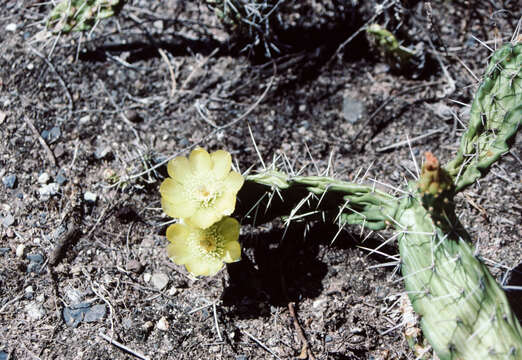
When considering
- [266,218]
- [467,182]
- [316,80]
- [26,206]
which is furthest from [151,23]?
[467,182]

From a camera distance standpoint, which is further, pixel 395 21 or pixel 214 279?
pixel 395 21

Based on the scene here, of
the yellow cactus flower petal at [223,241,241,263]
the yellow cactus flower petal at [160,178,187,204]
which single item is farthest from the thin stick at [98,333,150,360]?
the yellow cactus flower petal at [160,178,187,204]

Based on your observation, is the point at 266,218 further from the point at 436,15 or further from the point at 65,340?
the point at 436,15

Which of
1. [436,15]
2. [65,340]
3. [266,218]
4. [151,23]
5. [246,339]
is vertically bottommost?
[246,339]

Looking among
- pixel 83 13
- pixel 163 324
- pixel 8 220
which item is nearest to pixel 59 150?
pixel 8 220

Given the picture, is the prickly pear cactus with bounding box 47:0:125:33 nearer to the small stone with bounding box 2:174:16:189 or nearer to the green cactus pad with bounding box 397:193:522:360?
the small stone with bounding box 2:174:16:189

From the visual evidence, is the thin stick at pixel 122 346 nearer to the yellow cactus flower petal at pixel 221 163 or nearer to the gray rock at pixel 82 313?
the gray rock at pixel 82 313

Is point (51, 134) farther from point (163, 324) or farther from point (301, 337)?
point (301, 337)

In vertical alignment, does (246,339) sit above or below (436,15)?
below
